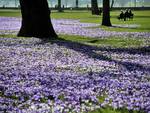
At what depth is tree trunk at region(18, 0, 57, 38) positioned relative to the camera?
31.8 meters

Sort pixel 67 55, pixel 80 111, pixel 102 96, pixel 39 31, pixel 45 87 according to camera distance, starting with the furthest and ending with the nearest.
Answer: pixel 39 31 → pixel 67 55 → pixel 45 87 → pixel 102 96 → pixel 80 111

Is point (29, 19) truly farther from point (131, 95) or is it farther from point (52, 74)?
point (131, 95)

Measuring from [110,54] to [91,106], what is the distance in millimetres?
11705

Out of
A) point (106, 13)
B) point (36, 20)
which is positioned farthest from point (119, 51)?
point (106, 13)

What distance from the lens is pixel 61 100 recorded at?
10789 millimetres

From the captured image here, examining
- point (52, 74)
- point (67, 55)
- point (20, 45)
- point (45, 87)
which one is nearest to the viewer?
point (45, 87)

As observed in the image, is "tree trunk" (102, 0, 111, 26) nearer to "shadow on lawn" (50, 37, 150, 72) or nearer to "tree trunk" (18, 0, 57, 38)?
"tree trunk" (18, 0, 57, 38)

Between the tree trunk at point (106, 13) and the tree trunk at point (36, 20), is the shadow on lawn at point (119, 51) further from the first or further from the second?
the tree trunk at point (106, 13)

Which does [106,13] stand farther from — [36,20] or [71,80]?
[71,80]

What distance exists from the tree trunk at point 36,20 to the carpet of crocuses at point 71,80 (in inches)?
343

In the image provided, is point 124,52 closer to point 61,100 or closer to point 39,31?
point 39,31

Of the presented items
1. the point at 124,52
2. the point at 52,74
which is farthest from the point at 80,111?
the point at 124,52

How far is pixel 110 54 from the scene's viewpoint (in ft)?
71.5

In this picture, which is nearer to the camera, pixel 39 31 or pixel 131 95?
pixel 131 95
